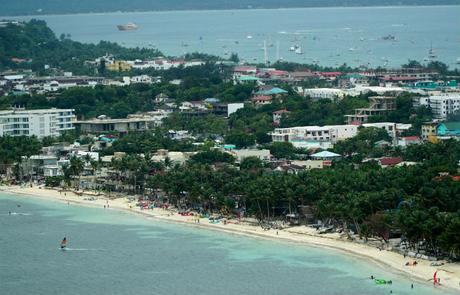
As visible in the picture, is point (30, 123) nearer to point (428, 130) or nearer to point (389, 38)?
point (428, 130)

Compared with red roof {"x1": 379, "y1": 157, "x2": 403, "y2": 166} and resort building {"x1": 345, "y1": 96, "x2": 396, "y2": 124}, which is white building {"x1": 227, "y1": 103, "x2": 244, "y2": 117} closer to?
resort building {"x1": 345, "y1": 96, "x2": 396, "y2": 124}

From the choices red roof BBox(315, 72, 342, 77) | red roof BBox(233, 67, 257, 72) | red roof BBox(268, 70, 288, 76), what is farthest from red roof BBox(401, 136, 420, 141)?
red roof BBox(233, 67, 257, 72)

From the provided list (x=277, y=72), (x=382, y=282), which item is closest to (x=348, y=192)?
(x=382, y=282)

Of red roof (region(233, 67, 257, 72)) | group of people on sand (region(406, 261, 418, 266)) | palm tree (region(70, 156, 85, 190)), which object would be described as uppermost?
red roof (region(233, 67, 257, 72))

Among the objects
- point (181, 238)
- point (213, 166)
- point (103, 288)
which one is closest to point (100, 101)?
point (213, 166)

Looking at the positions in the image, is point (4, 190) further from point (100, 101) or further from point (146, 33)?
point (146, 33)

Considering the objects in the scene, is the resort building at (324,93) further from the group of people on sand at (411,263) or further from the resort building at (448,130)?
the group of people on sand at (411,263)

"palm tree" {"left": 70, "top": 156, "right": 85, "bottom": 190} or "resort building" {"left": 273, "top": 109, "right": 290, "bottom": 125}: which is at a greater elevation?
"resort building" {"left": 273, "top": 109, "right": 290, "bottom": 125}

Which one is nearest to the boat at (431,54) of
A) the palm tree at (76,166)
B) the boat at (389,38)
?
the boat at (389,38)
